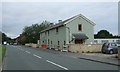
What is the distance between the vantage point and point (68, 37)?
4219 cm

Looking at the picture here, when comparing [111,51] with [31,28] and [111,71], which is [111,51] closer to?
[111,71]

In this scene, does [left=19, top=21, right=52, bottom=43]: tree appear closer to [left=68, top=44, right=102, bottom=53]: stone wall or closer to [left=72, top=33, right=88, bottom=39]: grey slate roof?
[left=72, top=33, right=88, bottom=39]: grey slate roof

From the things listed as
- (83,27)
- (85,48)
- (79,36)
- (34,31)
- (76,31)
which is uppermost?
(34,31)

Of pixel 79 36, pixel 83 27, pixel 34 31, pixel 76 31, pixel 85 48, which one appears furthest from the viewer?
pixel 34 31

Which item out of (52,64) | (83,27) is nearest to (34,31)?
(83,27)

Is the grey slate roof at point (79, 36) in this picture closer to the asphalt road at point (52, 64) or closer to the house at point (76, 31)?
the house at point (76, 31)

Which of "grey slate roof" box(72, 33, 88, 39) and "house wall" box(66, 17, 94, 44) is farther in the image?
"house wall" box(66, 17, 94, 44)

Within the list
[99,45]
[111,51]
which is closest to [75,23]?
[99,45]

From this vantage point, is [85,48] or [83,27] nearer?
[85,48]

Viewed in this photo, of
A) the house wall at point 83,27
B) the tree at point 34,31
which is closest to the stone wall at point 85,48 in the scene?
the house wall at point 83,27

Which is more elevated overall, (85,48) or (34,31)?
(34,31)

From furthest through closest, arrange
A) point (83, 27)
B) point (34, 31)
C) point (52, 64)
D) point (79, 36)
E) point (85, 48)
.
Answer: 1. point (34, 31)
2. point (83, 27)
3. point (79, 36)
4. point (85, 48)
5. point (52, 64)

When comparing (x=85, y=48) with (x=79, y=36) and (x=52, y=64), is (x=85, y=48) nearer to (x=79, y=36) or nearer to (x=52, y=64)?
(x=79, y=36)

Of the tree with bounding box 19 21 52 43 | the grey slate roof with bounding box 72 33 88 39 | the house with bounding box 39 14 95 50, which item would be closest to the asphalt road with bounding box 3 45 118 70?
the grey slate roof with bounding box 72 33 88 39
